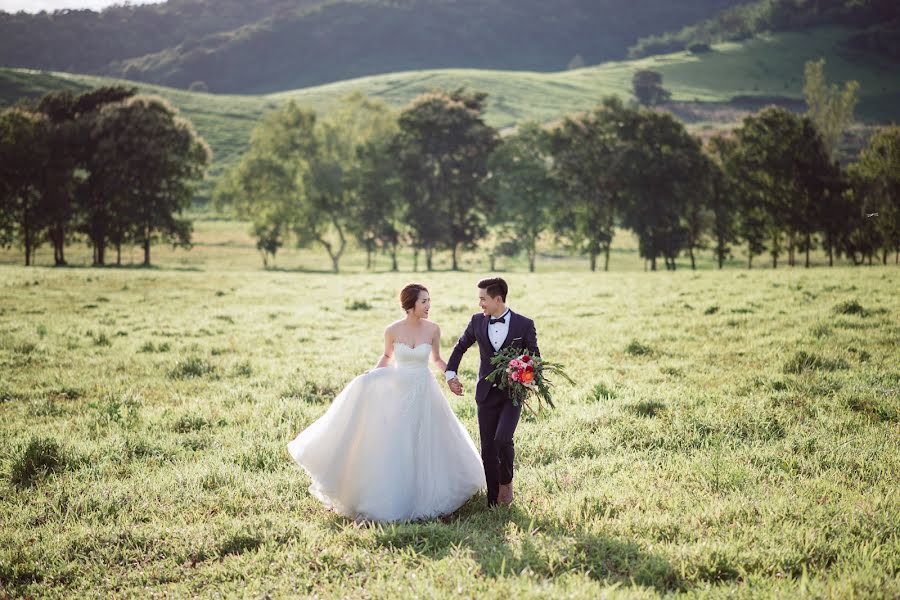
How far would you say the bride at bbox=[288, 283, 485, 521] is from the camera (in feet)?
22.6

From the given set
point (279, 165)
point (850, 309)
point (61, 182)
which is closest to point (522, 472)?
point (850, 309)

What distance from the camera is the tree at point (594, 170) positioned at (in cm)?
5584

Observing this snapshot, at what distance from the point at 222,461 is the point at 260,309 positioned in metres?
16.1

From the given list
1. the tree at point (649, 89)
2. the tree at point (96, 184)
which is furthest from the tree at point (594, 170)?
the tree at point (649, 89)

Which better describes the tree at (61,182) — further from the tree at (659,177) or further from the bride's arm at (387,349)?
the bride's arm at (387,349)

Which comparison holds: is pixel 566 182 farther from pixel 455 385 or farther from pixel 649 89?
pixel 649 89

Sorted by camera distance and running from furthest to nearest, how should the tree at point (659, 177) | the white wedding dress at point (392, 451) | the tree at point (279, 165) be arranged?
the tree at point (279, 165), the tree at point (659, 177), the white wedding dress at point (392, 451)

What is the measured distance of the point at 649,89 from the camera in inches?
6959

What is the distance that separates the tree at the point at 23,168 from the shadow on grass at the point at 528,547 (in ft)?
187

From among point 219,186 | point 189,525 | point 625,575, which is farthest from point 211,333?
point 219,186

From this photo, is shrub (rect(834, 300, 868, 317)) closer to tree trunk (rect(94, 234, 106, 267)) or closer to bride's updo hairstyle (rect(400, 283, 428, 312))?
bride's updo hairstyle (rect(400, 283, 428, 312))

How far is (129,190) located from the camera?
5284cm

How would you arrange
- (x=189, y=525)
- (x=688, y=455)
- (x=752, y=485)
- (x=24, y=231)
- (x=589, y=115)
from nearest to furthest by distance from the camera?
1. (x=189, y=525)
2. (x=752, y=485)
3. (x=688, y=455)
4. (x=24, y=231)
5. (x=589, y=115)

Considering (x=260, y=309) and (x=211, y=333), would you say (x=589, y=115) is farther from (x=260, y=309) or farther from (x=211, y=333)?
(x=211, y=333)
